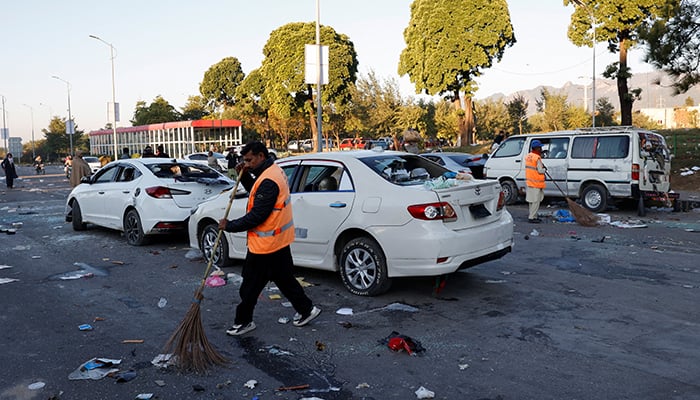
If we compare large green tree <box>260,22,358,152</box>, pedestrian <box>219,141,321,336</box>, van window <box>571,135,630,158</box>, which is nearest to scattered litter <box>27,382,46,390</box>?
pedestrian <box>219,141,321,336</box>

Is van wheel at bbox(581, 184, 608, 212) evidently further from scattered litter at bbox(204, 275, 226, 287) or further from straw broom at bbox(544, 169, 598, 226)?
scattered litter at bbox(204, 275, 226, 287)

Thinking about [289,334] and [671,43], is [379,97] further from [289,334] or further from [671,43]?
[289,334]

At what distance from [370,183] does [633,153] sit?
872cm

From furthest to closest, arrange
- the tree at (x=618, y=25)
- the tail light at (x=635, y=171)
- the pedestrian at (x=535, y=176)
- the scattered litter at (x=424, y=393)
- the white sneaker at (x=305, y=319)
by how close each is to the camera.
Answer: the tree at (x=618, y=25), the tail light at (x=635, y=171), the pedestrian at (x=535, y=176), the white sneaker at (x=305, y=319), the scattered litter at (x=424, y=393)

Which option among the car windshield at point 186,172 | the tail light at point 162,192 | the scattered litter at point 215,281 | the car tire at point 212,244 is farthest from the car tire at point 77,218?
the scattered litter at point 215,281

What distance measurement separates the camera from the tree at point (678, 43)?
17.4 meters

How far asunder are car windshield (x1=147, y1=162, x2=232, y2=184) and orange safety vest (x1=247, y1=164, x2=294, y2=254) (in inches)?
220

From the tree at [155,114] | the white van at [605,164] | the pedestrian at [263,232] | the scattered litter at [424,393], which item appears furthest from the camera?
the tree at [155,114]

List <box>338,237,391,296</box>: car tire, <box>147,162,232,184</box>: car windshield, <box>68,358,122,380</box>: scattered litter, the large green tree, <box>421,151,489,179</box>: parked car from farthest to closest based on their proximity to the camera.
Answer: the large green tree < <box>421,151,489,179</box>: parked car < <box>147,162,232,184</box>: car windshield < <box>338,237,391,296</box>: car tire < <box>68,358,122,380</box>: scattered litter

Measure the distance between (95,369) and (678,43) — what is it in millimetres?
18226

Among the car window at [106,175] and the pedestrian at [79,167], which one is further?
the pedestrian at [79,167]

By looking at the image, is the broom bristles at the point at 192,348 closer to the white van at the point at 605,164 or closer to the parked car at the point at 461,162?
the white van at the point at 605,164

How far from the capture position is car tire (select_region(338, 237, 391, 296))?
652cm

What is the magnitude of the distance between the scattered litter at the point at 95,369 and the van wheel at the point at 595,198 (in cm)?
1165
